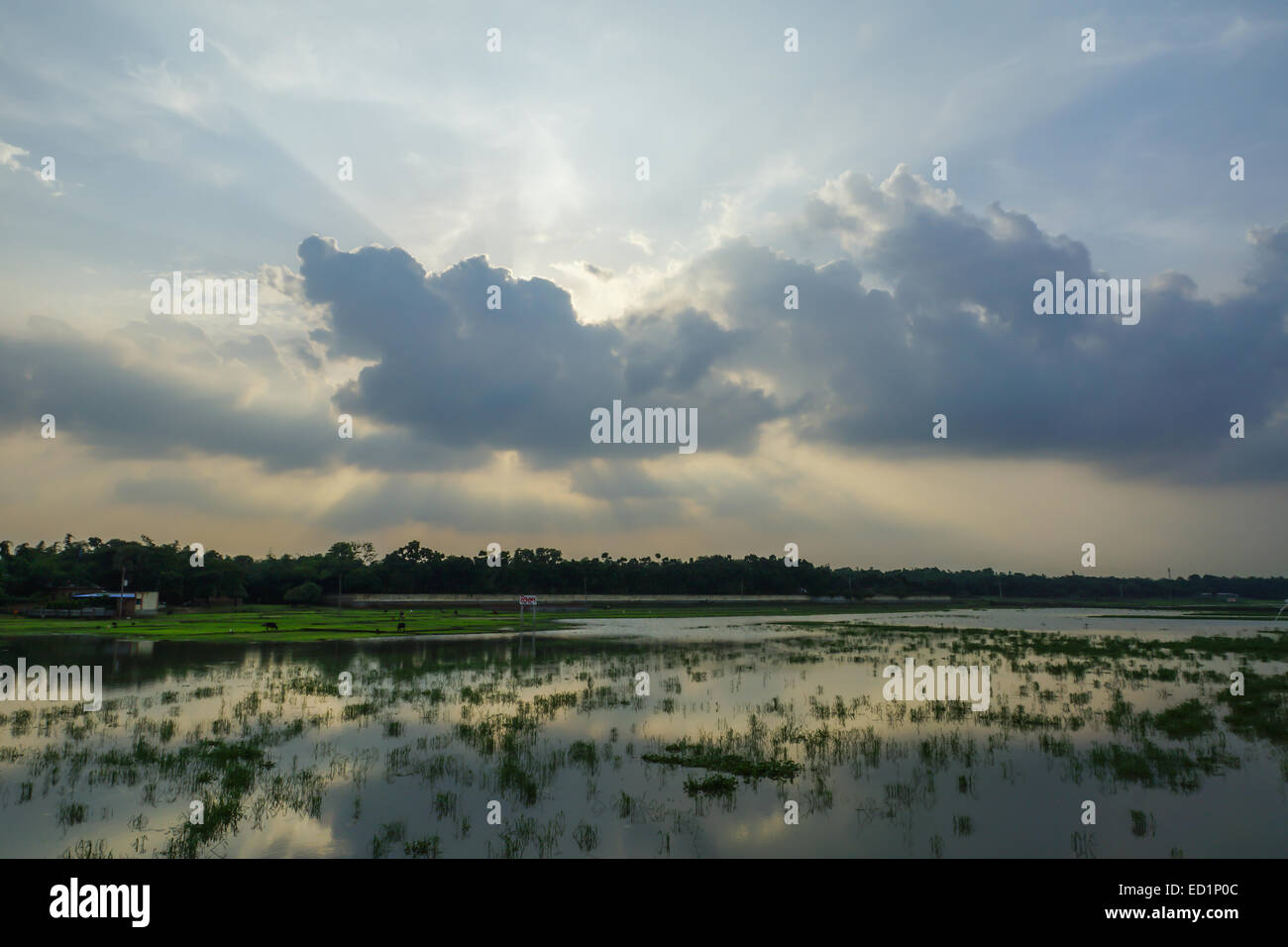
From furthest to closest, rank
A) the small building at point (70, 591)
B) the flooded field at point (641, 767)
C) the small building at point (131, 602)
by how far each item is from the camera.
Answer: the small building at point (70, 591) < the small building at point (131, 602) < the flooded field at point (641, 767)

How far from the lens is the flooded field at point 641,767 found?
1173 cm

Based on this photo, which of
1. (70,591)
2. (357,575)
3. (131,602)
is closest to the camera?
(131,602)

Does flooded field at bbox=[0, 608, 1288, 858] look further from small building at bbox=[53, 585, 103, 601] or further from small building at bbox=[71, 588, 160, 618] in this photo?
small building at bbox=[53, 585, 103, 601]

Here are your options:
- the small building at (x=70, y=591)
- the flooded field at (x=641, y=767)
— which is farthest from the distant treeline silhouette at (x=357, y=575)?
the flooded field at (x=641, y=767)

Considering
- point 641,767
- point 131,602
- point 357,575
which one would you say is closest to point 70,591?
point 131,602

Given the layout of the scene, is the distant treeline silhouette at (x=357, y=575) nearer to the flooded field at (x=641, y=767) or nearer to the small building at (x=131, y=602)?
the small building at (x=131, y=602)

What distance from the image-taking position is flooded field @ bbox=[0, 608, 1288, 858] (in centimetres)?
1173

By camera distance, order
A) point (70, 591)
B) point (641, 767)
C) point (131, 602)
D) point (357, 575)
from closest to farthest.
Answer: point (641, 767) < point (131, 602) < point (70, 591) < point (357, 575)

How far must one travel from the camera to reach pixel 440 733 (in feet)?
66.1

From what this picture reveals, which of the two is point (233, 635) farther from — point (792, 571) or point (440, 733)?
point (792, 571)

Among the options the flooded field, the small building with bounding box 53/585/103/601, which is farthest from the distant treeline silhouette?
the flooded field

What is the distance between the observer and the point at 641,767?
1639cm

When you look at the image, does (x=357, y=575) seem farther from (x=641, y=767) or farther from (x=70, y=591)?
(x=641, y=767)
